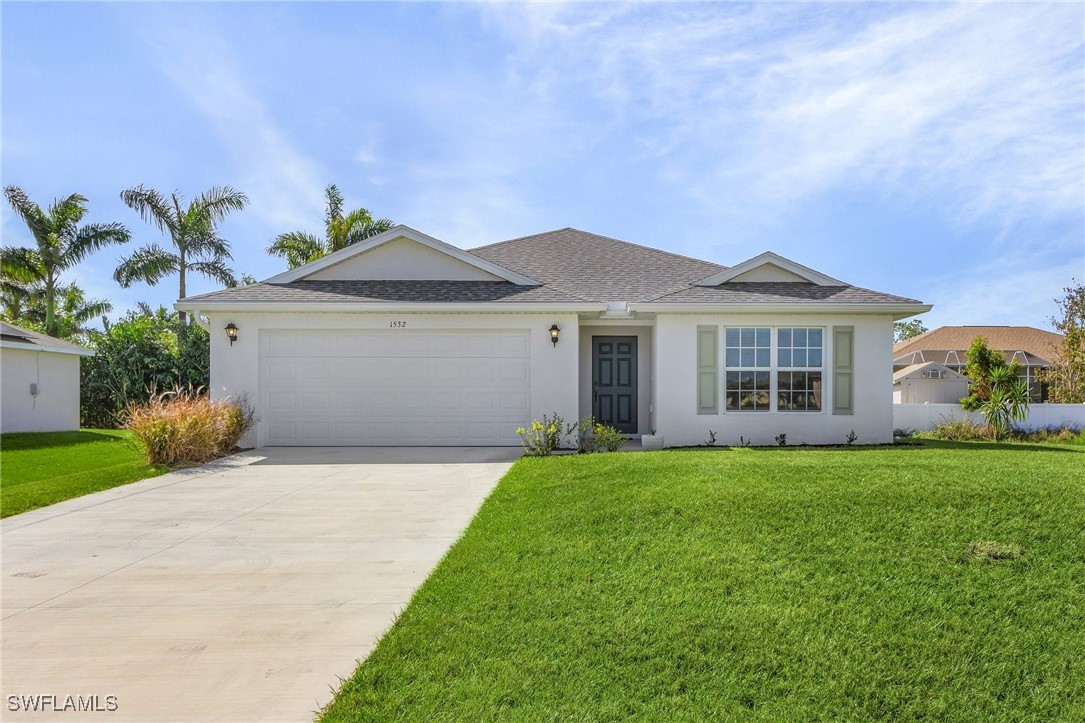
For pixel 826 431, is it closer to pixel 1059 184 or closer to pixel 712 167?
pixel 712 167

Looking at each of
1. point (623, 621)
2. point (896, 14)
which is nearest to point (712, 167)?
point (896, 14)

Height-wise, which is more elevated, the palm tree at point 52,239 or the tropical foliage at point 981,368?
the palm tree at point 52,239

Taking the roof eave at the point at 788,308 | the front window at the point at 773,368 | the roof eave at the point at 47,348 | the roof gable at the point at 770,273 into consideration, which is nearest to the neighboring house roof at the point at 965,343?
the roof gable at the point at 770,273

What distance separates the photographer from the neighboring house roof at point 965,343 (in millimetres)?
29891

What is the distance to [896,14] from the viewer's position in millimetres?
9703

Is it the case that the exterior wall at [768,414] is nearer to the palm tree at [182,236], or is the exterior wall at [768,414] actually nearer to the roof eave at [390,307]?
the roof eave at [390,307]

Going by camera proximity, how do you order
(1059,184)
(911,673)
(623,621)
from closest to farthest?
(911,673) → (623,621) → (1059,184)

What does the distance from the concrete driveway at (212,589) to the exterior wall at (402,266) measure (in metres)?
6.11

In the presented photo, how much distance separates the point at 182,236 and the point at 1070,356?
1375 inches

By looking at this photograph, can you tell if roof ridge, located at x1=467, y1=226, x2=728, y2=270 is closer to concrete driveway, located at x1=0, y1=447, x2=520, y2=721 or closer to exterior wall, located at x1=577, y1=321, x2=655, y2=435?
exterior wall, located at x1=577, y1=321, x2=655, y2=435

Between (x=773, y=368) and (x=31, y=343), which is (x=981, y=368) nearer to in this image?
(x=773, y=368)

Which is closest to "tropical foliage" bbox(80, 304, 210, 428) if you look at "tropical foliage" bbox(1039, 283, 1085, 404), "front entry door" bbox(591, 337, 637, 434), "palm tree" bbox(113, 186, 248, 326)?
"palm tree" bbox(113, 186, 248, 326)

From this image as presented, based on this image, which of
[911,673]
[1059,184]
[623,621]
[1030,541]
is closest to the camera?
[911,673]

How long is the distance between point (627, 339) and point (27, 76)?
1343cm
